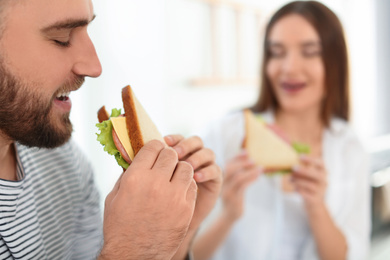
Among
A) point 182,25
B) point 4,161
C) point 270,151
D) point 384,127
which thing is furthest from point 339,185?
point 384,127

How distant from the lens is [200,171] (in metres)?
1.01

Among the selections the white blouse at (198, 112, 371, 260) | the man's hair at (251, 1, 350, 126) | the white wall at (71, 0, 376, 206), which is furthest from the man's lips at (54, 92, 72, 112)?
the white wall at (71, 0, 376, 206)

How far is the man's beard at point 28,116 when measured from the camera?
865 millimetres

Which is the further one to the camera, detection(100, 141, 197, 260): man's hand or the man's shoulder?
the man's shoulder

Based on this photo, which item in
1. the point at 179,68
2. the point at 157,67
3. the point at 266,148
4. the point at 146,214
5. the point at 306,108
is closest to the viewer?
the point at 146,214

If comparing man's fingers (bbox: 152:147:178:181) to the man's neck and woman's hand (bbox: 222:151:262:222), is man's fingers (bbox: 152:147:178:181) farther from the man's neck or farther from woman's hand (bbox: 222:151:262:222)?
woman's hand (bbox: 222:151:262:222)

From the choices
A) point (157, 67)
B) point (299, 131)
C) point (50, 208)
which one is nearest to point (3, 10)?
point (50, 208)

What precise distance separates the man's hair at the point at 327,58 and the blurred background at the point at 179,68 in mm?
182

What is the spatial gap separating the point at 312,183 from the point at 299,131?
536 mm

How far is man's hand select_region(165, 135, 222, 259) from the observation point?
3.28 feet

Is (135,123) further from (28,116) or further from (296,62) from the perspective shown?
(296,62)

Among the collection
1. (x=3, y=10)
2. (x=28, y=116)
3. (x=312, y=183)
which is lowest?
(x=312, y=183)

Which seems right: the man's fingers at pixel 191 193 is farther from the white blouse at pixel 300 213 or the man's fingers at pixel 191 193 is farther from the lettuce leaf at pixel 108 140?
the white blouse at pixel 300 213

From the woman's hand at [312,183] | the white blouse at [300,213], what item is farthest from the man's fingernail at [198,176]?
the white blouse at [300,213]
